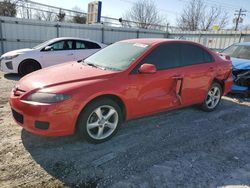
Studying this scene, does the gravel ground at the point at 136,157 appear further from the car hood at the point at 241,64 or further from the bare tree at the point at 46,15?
the bare tree at the point at 46,15

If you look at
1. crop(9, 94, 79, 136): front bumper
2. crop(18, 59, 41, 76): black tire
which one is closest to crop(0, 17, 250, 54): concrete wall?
crop(18, 59, 41, 76): black tire

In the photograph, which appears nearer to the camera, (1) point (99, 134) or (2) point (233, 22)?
(1) point (99, 134)

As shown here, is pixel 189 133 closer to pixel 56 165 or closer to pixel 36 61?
pixel 56 165

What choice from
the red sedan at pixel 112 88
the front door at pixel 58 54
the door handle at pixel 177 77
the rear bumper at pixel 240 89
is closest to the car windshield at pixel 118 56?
the red sedan at pixel 112 88

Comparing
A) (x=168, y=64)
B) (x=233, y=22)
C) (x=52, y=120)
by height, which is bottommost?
(x=52, y=120)

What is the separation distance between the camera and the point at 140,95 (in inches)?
150

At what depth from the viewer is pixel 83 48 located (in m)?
8.87

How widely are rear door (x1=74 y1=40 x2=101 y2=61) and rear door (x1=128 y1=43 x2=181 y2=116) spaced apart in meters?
4.96

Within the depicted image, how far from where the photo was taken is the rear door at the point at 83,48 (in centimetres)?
864

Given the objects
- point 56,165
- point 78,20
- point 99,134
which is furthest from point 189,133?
point 78,20

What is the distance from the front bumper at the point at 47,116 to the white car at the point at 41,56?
5.08 m

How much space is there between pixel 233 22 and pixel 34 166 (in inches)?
1490

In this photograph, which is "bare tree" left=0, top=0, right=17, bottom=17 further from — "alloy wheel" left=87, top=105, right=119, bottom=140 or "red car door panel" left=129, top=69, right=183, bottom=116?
"alloy wheel" left=87, top=105, right=119, bottom=140

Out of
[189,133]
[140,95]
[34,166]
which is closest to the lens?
[34,166]
